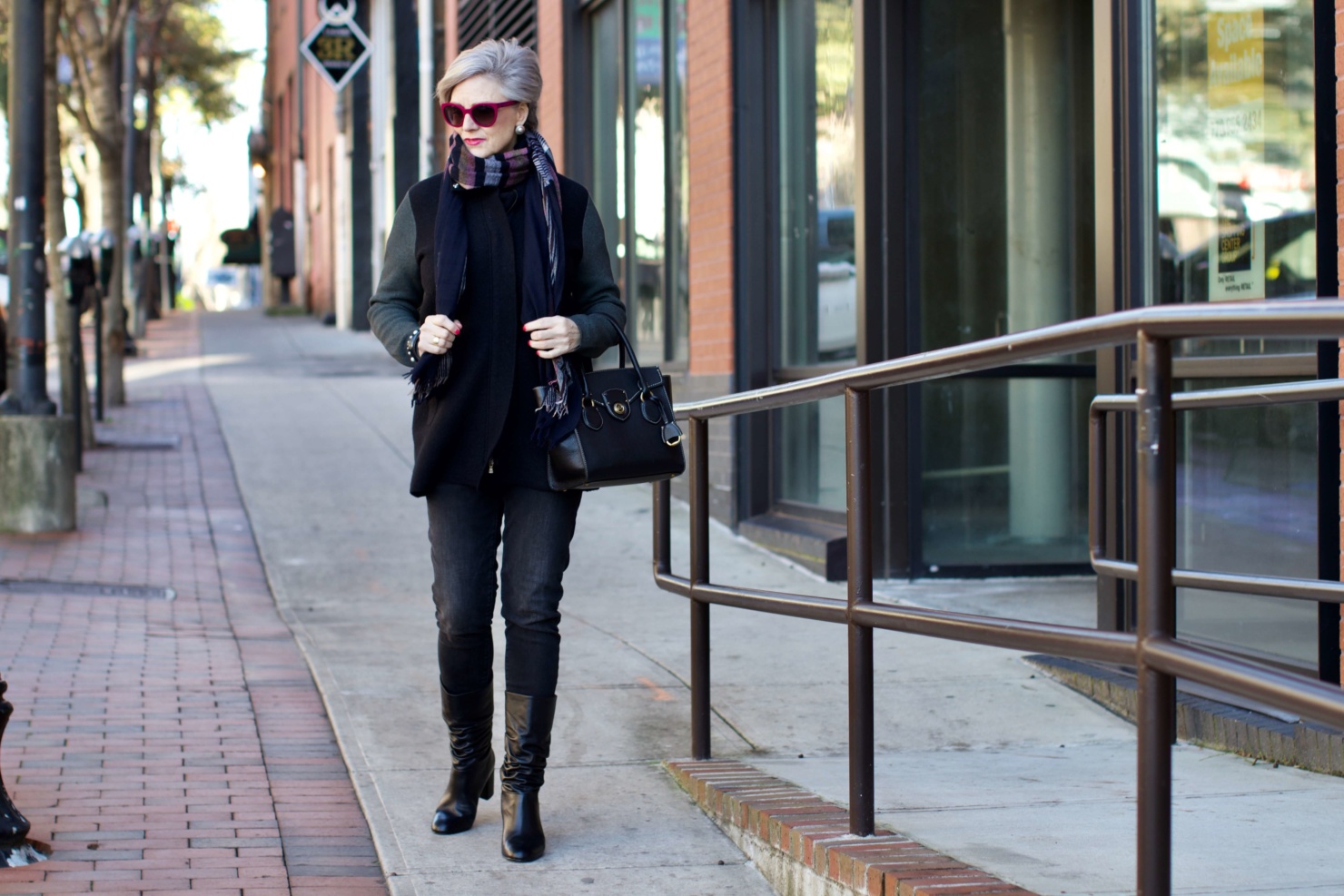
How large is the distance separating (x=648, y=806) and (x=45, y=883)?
1457mm

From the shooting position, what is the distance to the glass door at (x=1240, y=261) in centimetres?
491

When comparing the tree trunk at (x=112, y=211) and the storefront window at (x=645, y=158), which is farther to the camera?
the tree trunk at (x=112, y=211)

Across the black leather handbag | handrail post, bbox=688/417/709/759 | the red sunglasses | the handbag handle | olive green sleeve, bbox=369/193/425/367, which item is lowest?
handrail post, bbox=688/417/709/759

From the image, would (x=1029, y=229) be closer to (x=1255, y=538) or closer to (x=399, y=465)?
(x=1255, y=538)

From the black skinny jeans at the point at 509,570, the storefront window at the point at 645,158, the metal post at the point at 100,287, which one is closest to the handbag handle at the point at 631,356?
the black skinny jeans at the point at 509,570

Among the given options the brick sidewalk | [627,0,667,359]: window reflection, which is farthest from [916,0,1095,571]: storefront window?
the brick sidewalk

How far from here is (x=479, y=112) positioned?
3.47 m

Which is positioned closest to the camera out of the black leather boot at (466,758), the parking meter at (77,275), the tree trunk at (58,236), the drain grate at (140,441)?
the black leather boot at (466,758)

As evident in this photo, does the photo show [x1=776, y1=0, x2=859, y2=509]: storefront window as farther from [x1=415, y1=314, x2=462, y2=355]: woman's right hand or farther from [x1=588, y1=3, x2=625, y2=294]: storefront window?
[x1=415, y1=314, x2=462, y2=355]: woman's right hand

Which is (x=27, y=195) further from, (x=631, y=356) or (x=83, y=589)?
(x=631, y=356)

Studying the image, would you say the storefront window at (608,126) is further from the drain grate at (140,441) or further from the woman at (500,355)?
the woman at (500,355)

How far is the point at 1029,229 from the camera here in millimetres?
7219

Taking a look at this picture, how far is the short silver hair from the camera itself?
3.46 meters

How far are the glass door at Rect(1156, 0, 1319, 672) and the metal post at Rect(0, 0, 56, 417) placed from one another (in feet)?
22.0
